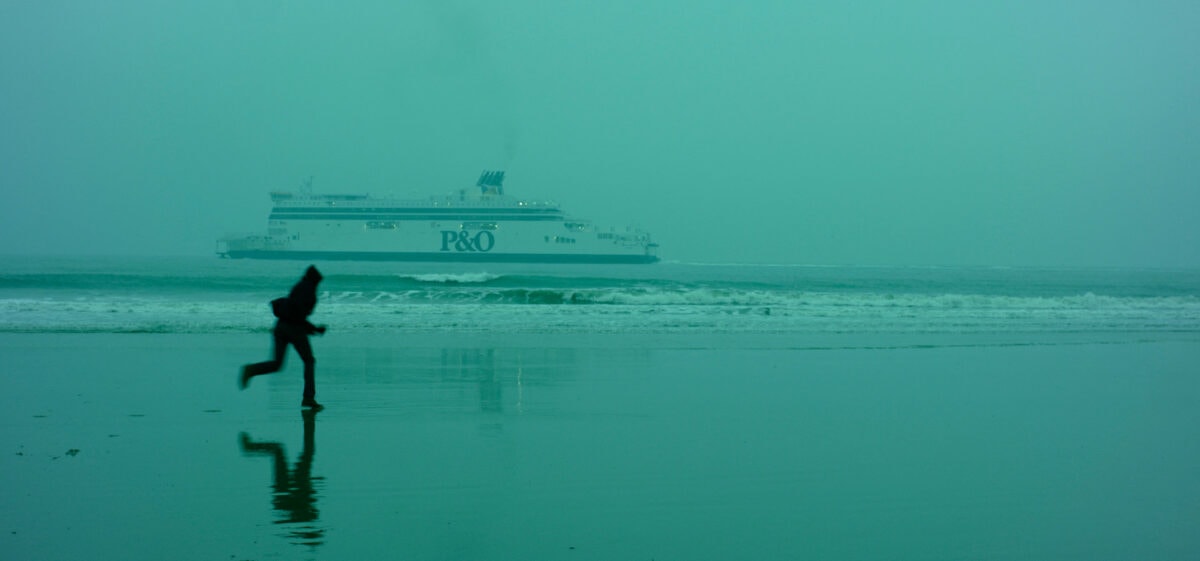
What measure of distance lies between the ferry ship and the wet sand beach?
60.5m

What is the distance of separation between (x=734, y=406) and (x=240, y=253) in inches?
2825

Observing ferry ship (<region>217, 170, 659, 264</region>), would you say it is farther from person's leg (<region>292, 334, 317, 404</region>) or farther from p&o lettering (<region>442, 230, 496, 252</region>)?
person's leg (<region>292, 334, 317, 404</region>)

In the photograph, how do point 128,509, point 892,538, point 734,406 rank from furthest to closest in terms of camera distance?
point 734,406
point 128,509
point 892,538

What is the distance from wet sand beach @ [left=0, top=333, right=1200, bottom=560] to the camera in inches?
163

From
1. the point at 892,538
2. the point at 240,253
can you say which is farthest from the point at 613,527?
the point at 240,253

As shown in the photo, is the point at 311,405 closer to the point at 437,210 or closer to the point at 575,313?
the point at 575,313

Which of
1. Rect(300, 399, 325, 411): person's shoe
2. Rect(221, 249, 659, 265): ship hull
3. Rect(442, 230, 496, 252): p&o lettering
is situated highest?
Rect(442, 230, 496, 252): p&o lettering

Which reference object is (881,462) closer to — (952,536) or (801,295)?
(952,536)

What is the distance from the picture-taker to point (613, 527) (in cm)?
432

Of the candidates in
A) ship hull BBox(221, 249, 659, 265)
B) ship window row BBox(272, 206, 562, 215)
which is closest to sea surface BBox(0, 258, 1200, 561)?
ship hull BBox(221, 249, 659, 265)

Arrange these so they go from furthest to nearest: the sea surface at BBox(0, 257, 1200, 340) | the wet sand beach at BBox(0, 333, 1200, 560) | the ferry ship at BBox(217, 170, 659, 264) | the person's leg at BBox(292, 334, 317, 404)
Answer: the ferry ship at BBox(217, 170, 659, 264) → the sea surface at BBox(0, 257, 1200, 340) → the person's leg at BBox(292, 334, 317, 404) → the wet sand beach at BBox(0, 333, 1200, 560)

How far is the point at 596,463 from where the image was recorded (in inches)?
220

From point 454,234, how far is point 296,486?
220ft

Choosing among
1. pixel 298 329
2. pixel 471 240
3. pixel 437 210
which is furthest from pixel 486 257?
pixel 298 329
